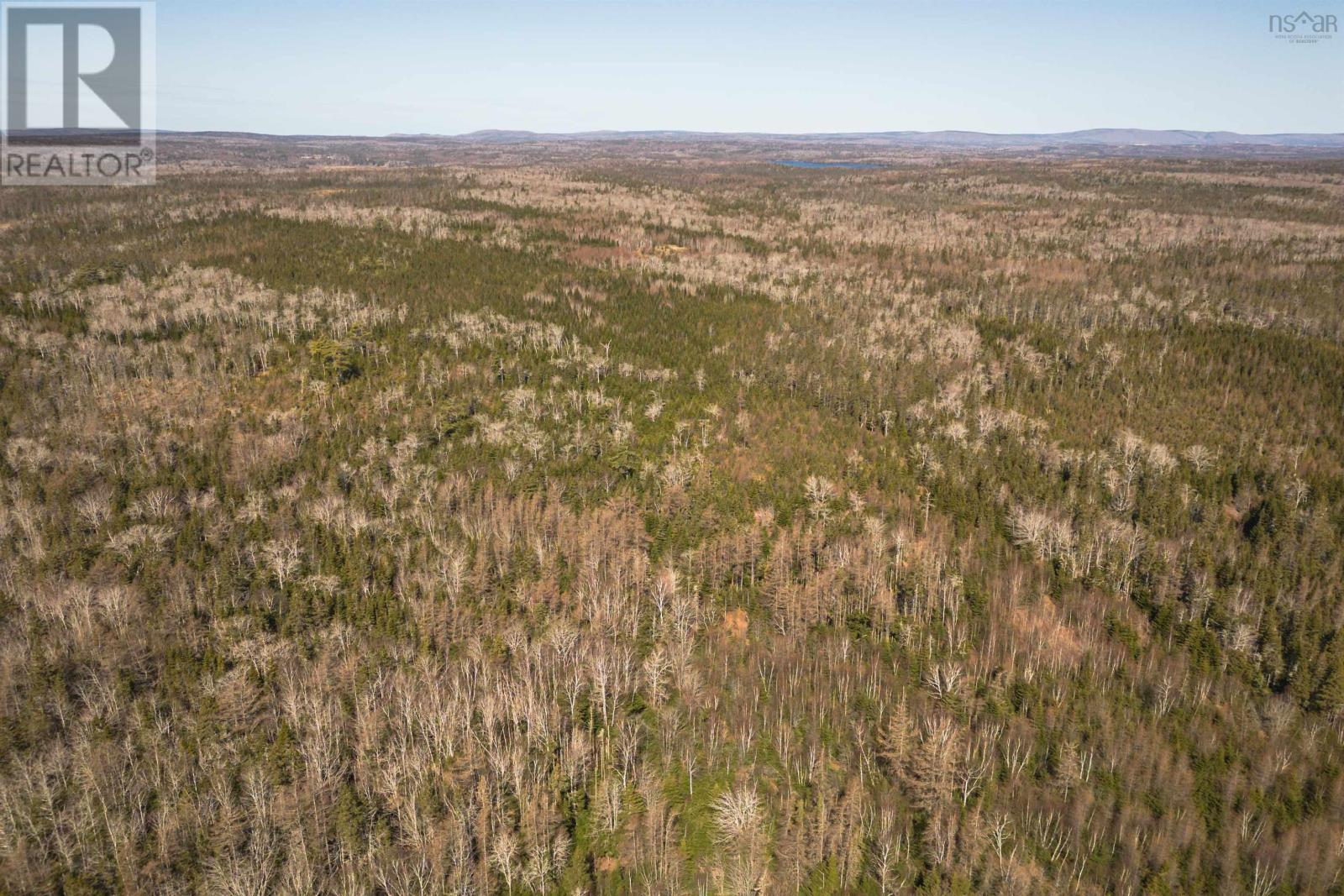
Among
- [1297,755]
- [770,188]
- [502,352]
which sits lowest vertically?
[1297,755]

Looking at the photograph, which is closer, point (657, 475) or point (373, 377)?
point (657, 475)

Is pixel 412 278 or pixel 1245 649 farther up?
pixel 412 278

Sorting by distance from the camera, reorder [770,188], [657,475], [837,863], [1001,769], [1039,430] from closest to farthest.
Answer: [837,863]
[1001,769]
[657,475]
[1039,430]
[770,188]

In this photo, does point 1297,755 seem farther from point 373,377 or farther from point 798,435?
point 373,377

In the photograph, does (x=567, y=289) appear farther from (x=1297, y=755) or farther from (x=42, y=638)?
(x=1297, y=755)

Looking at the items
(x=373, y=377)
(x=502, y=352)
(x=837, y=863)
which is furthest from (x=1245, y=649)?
(x=373, y=377)

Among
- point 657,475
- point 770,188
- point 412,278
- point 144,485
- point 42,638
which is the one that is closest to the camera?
point 42,638

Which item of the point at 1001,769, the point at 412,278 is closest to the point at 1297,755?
the point at 1001,769
